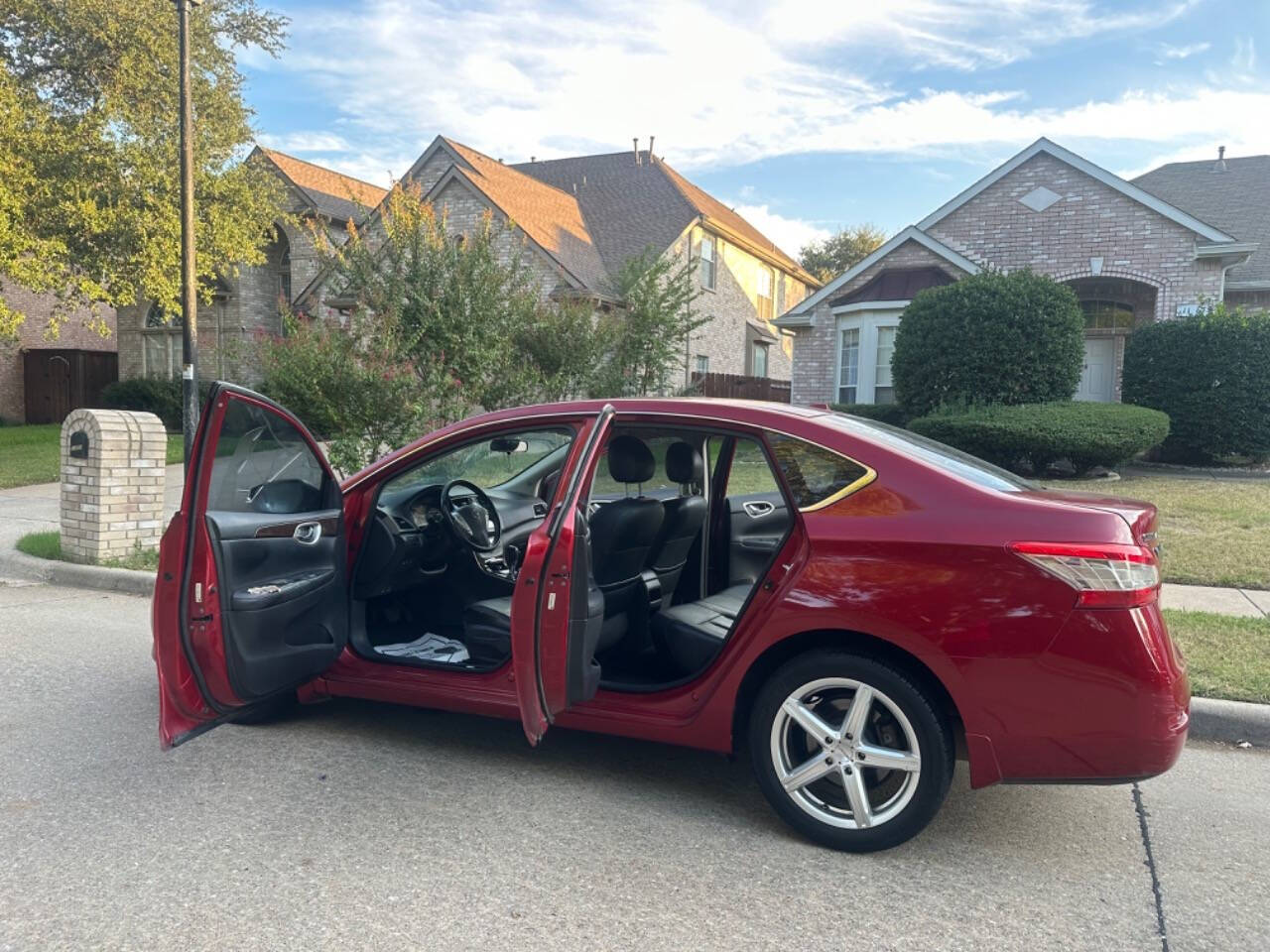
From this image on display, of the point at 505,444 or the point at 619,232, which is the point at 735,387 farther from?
the point at 505,444

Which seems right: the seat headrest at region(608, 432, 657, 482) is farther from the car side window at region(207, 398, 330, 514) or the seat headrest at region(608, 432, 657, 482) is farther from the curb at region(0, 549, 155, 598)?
the curb at region(0, 549, 155, 598)

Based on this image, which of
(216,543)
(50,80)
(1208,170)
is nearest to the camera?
(216,543)

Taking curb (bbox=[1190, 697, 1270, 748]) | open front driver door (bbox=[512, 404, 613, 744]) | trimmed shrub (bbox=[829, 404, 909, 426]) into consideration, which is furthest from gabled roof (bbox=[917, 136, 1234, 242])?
open front driver door (bbox=[512, 404, 613, 744])

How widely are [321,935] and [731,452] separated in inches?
104

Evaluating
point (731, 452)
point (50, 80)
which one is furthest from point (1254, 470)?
point (50, 80)

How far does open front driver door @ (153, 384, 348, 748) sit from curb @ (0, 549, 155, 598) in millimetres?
4040

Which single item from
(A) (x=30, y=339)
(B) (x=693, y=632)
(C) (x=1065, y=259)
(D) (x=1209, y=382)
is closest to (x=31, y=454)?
(A) (x=30, y=339)

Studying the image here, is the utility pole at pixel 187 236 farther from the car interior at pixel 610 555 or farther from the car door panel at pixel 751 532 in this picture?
the car door panel at pixel 751 532

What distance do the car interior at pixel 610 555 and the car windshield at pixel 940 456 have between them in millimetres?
408

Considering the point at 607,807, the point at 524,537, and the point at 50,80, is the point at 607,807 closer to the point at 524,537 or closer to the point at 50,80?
the point at 524,537

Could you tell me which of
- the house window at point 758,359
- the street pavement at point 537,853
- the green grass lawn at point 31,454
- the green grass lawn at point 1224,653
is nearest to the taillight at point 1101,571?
the street pavement at point 537,853

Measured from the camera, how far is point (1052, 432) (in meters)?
12.9

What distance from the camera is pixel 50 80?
17.5m

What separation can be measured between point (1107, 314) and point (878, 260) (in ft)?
15.5
